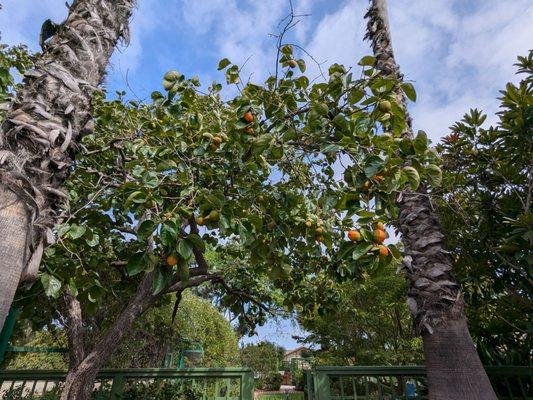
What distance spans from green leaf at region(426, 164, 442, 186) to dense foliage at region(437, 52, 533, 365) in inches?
90.4

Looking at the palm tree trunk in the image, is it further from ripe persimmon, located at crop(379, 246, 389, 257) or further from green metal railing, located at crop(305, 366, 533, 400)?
green metal railing, located at crop(305, 366, 533, 400)

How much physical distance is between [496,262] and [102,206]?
492 cm

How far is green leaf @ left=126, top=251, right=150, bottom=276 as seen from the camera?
5.47ft

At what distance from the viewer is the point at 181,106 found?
2.69m

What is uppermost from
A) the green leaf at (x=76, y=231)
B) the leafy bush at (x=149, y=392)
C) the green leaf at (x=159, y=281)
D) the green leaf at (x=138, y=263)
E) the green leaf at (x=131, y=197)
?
the green leaf at (x=131, y=197)

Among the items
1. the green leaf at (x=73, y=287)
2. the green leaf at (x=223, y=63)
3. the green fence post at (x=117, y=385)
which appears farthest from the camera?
the green fence post at (x=117, y=385)

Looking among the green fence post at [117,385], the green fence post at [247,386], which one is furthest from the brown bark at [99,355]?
the green fence post at [247,386]

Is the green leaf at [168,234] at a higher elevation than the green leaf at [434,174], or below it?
below

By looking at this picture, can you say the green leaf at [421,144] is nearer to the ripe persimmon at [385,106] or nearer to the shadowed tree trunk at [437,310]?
the ripe persimmon at [385,106]

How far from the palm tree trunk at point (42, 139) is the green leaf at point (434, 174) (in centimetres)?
190

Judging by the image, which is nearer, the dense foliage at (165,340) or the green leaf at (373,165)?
the green leaf at (373,165)

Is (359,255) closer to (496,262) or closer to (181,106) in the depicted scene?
(181,106)

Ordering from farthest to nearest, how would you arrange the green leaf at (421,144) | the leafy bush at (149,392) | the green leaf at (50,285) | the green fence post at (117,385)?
the leafy bush at (149,392), the green fence post at (117,385), the green leaf at (50,285), the green leaf at (421,144)

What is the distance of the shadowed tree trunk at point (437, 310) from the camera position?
8.50ft
